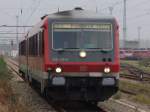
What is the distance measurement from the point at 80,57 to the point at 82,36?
736 mm

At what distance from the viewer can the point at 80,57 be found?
51.6ft

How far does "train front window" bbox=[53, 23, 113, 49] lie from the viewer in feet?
52.3

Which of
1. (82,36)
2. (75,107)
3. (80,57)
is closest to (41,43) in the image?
(82,36)

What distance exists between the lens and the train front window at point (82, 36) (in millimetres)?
15930

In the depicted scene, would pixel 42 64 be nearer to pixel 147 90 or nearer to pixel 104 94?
pixel 104 94

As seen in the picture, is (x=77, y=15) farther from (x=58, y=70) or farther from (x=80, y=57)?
(x=58, y=70)

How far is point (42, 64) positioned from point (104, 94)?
2.20 meters

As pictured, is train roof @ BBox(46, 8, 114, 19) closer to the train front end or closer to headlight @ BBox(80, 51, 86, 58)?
the train front end

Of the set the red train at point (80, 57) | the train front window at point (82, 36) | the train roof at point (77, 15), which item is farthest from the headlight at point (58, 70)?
the train roof at point (77, 15)

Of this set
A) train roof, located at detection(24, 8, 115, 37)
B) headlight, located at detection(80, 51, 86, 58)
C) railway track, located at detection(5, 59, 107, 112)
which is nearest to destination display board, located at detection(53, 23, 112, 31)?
train roof, located at detection(24, 8, 115, 37)

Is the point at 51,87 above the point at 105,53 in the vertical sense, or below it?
below

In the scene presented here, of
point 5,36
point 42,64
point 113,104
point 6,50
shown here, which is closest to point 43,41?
point 42,64

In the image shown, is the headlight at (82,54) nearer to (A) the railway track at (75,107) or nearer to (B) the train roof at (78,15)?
(B) the train roof at (78,15)

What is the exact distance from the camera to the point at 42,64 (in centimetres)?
1638
